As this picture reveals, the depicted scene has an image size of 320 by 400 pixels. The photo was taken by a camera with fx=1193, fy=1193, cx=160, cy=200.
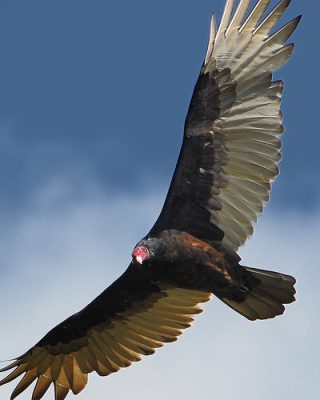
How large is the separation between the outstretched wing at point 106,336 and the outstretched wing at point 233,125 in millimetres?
1028

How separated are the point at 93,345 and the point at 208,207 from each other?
192 centimetres

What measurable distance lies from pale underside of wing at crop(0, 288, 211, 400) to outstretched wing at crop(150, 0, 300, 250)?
3.41 feet

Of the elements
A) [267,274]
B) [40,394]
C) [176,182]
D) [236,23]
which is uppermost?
[236,23]

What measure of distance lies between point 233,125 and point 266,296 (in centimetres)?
143

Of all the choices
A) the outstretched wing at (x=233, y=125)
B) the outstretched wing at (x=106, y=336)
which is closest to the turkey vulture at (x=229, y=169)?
the outstretched wing at (x=233, y=125)

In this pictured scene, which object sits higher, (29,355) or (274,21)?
(274,21)

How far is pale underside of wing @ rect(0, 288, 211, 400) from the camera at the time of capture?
1048 cm

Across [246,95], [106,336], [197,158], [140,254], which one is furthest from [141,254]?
[106,336]

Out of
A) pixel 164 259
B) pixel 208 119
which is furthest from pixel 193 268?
pixel 208 119

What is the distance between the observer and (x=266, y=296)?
9781 mm

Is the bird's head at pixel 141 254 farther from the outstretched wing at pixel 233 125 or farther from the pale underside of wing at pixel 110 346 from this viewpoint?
the pale underside of wing at pixel 110 346

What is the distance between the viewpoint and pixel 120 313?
1060cm

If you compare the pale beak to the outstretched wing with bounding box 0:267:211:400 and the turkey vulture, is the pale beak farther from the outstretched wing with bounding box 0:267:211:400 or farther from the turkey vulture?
the outstretched wing with bounding box 0:267:211:400

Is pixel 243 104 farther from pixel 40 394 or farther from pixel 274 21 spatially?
pixel 40 394
